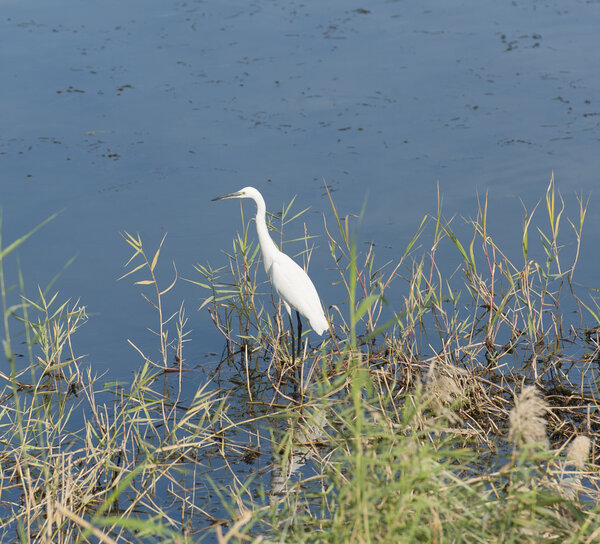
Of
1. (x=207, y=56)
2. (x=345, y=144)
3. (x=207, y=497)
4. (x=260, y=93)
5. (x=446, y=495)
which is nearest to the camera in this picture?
(x=446, y=495)

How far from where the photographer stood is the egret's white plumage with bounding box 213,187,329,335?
5070mm

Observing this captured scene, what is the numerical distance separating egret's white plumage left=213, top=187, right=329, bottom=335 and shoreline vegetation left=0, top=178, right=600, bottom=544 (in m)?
0.22

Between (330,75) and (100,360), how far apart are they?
16.2 feet

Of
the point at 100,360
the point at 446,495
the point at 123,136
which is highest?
the point at 446,495

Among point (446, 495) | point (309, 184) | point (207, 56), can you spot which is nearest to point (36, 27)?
point (207, 56)

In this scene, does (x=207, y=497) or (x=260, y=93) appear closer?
(x=207, y=497)

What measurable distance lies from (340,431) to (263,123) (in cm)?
551

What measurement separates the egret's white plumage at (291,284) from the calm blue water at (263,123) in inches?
25.4

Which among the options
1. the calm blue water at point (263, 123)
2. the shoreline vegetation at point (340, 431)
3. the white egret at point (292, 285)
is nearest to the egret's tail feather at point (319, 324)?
the white egret at point (292, 285)

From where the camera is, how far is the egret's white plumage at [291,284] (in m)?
5.07

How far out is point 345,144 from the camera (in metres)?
7.75

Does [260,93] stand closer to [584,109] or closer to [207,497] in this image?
[584,109]

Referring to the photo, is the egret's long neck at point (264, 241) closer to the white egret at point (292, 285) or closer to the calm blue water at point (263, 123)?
the white egret at point (292, 285)

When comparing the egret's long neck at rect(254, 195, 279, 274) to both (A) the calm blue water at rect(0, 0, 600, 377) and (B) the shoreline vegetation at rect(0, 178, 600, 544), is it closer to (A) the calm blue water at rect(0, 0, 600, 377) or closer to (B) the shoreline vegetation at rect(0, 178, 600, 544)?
(B) the shoreline vegetation at rect(0, 178, 600, 544)
